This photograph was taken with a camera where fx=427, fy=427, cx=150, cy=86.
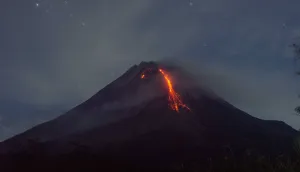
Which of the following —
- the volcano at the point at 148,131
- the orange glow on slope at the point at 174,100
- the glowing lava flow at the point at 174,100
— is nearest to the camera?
the volcano at the point at 148,131

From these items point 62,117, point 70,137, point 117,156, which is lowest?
point 117,156

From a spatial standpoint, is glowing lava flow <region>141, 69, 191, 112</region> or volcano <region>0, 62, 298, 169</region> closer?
volcano <region>0, 62, 298, 169</region>

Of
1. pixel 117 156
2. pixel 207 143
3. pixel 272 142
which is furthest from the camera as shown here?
pixel 272 142

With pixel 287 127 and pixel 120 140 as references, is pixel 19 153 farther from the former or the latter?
pixel 287 127

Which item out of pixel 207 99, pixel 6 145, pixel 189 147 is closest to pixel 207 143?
pixel 189 147

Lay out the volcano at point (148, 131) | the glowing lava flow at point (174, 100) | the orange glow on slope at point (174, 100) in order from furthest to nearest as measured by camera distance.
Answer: the orange glow on slope at point (174, 100) → the glowing lava flow at point (174, 100) → the volcano at point (148, 131)

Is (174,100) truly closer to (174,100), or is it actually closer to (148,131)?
(174,100)

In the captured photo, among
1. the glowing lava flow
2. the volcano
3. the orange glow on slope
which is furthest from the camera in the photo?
the orange glow on slope

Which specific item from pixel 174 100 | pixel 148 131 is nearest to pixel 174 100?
pixel 174 100
